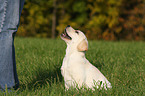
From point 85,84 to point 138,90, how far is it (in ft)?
2.73

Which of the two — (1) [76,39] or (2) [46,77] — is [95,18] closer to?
(2) [46,77]

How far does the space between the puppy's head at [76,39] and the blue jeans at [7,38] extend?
38.6 inches

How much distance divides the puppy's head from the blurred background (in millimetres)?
15930

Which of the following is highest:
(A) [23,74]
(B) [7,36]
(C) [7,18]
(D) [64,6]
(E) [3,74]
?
(D) [64,6]

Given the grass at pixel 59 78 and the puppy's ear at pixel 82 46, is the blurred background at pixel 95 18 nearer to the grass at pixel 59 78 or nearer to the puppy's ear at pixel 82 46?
the grass at pixel 59 78

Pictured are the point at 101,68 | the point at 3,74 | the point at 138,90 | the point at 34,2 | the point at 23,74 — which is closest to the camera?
the point at 3,74

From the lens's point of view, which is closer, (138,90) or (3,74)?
(3,74)

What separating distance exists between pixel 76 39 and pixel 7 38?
3.75 feet

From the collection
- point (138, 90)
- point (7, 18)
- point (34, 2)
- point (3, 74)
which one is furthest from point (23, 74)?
point (34, 2)

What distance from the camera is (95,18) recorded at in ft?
Result: 67.2

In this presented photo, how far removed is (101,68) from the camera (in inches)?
182

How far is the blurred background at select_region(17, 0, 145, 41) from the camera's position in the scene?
67.0 ft

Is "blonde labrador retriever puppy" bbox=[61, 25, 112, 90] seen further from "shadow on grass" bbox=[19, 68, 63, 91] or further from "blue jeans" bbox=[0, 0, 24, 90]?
"blue jeans" bbox=[0, 0, 24, 90]

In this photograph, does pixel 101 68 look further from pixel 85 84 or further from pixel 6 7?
pixel 6 7
